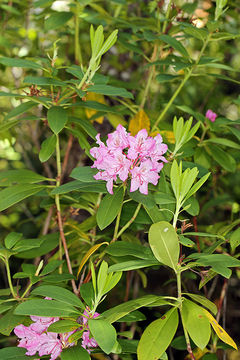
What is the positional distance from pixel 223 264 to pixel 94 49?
1.99 ft

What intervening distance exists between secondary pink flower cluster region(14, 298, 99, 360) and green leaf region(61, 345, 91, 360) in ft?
0.15

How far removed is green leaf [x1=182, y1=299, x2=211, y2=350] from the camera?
0.79 m

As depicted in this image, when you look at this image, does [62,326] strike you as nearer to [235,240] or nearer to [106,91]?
[235,240]

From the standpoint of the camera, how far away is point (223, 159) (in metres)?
1.38

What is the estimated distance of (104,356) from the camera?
46.3 inches

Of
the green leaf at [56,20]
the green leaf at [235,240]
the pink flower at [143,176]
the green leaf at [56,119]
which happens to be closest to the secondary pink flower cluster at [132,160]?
the pink flower at [143,176]

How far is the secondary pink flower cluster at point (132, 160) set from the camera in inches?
38.7

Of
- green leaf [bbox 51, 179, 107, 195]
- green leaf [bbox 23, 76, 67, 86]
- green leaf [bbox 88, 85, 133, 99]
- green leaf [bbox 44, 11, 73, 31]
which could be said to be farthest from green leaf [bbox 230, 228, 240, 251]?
green leaf [bbox 44, 11, 73, 31]

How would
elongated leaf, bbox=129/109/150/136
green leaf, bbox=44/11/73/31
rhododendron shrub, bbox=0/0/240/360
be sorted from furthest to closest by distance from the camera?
green leaf, bbox=44/11/73/31 < elongated leaf, bbox=129/109/150/136 < rhododendron shrub, bbox=0/0/240/360

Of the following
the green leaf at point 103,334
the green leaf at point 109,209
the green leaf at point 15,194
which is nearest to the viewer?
the green leaf at point 103,334

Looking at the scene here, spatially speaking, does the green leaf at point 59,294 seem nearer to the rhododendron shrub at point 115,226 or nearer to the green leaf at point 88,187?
the rhododendron shrub at point 115,226

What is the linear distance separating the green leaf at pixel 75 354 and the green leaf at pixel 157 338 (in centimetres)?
11

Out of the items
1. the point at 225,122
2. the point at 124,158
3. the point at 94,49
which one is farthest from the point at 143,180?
the point at 225,122

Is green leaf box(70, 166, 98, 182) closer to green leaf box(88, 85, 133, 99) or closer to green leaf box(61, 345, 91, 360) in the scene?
green leaf box(88, 85, 133, 99)
